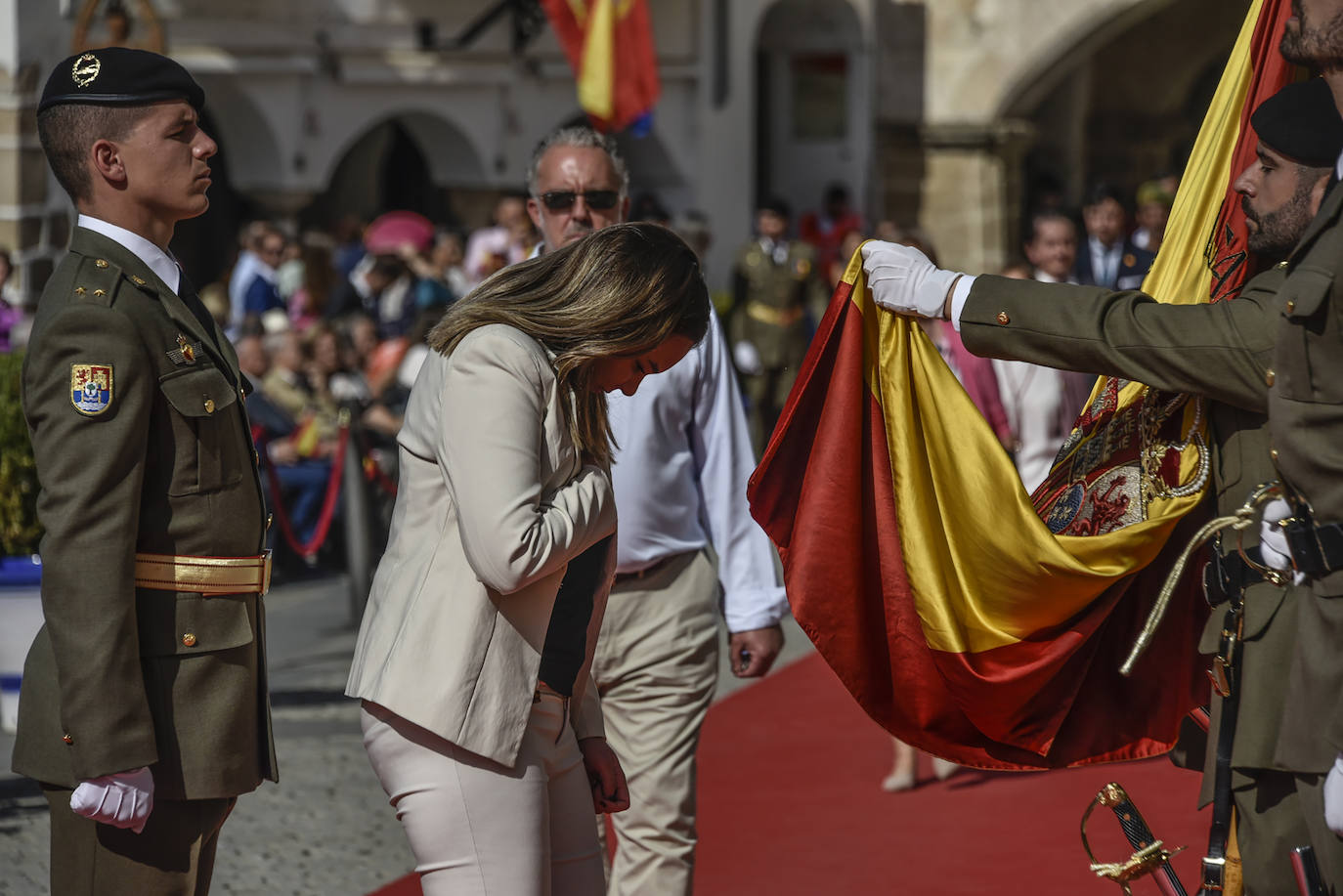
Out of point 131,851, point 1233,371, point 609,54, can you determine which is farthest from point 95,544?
point 609,54

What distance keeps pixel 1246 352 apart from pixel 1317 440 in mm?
299

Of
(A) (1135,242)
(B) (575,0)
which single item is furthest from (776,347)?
(A) (1135,242)

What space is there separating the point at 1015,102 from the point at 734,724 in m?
14.4

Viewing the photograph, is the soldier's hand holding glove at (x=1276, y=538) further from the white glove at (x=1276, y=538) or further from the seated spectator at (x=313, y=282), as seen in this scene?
the seated spectator at (x=313, y=282)

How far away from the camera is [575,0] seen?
15406 millimetres

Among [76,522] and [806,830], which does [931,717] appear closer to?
[76,522]

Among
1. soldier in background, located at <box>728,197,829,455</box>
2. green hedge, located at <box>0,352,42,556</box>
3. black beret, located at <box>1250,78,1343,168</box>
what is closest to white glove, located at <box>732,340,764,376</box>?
soldier in background, located at <box>728,197,829,455</box>

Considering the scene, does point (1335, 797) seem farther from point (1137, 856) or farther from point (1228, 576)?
point (1137, 856)

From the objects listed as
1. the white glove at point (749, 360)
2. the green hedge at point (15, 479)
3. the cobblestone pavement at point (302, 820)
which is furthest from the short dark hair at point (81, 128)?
the white glove at point (749, 360)

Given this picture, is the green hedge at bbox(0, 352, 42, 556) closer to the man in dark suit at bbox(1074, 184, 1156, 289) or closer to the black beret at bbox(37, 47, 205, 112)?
the black beret at bbox(37, 47, 205, 112)

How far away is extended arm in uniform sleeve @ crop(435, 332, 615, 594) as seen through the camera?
2.76 meters

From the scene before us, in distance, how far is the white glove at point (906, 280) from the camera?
10.8 feet

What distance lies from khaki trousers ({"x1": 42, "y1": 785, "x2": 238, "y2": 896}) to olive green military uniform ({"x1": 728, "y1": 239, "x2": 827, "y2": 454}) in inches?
447

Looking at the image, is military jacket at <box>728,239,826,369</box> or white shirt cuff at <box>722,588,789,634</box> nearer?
white shirt cuff at <box>722,588,789,634</box>
